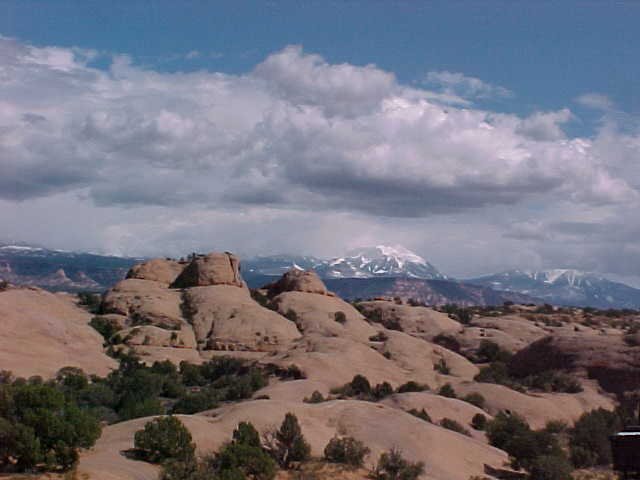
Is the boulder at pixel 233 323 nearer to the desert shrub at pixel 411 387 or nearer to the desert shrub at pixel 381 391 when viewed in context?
the desert shrub at pixel 411 387

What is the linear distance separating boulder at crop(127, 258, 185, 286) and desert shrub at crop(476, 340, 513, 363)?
32.4 meters

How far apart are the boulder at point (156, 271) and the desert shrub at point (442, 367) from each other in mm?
31517

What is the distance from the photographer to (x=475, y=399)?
45656mm

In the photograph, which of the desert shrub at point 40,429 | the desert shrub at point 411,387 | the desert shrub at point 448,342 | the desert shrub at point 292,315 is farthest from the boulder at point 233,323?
the desert shrub at point 40,429

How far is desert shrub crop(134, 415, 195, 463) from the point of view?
25.2m

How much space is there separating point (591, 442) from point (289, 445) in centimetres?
1712

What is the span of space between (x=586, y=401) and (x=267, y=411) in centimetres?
2689

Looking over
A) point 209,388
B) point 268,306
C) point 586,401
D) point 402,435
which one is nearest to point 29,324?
point 209,388

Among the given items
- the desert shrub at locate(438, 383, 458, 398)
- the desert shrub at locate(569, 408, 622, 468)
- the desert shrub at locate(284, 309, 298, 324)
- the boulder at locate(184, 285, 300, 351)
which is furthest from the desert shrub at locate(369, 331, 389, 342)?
the desert shrub at locate(569, 408, 622, 468)

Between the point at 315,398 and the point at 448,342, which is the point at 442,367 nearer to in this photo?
the point at 448,342

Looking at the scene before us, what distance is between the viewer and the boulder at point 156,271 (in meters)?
81.4

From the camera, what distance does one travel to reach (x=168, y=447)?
82.7ft

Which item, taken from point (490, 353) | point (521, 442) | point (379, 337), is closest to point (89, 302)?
point (379, 337)

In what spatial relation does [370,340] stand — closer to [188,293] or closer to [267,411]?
[188,293]
